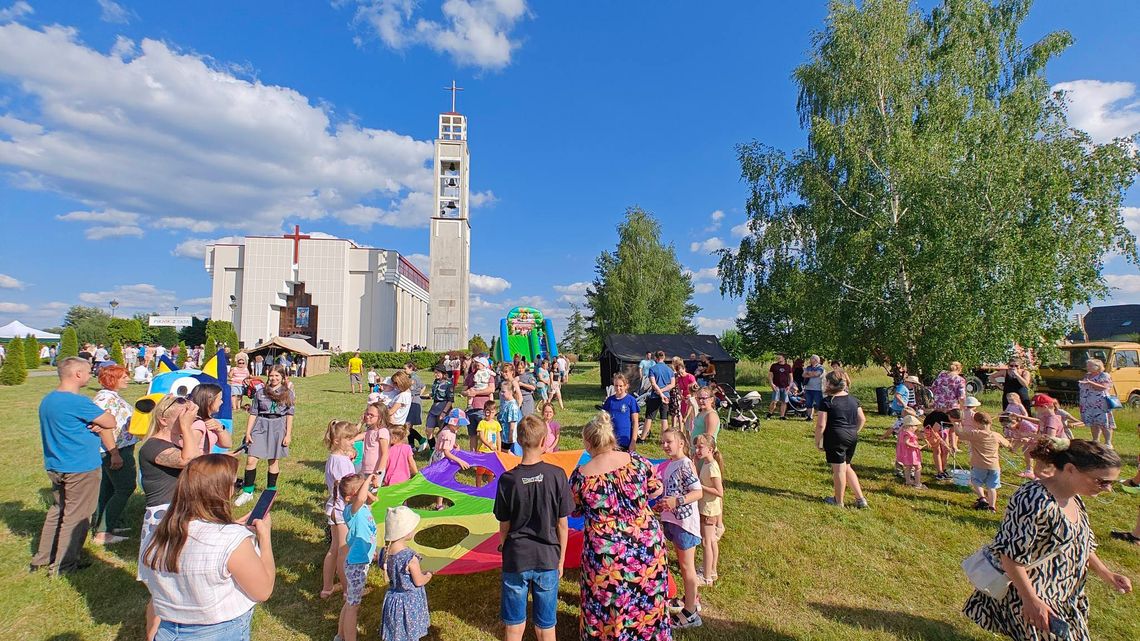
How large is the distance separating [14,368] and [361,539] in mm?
26163

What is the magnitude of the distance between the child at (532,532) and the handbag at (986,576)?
2180mm

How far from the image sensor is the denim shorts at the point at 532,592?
10.1 feet

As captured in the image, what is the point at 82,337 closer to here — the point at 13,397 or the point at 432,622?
the point at 13,397

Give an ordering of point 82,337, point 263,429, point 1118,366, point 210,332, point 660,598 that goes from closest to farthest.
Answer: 1. point 660,598
2. point 263,429
3. point 1118,366
4. point 210,332
5. point 82,337

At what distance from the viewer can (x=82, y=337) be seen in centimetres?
5994

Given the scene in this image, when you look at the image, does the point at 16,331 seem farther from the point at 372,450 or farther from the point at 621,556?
the point at 621,556

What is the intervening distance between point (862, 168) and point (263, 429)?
16790 mm

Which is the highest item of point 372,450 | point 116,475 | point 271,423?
point 271,423

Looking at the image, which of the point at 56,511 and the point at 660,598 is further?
the point at 56,511

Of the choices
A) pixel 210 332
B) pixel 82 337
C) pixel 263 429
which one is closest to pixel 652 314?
pixel 210 332

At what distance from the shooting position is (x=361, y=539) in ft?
11.2

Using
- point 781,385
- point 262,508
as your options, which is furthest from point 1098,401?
point 262,508

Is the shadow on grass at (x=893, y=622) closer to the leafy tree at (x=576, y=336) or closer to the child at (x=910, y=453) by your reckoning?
the child at (x=910, y=453)

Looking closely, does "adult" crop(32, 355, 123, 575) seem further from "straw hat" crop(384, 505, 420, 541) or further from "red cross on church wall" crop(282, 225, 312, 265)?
"red cross on church wall" crop(282, 225, 312, 265)
